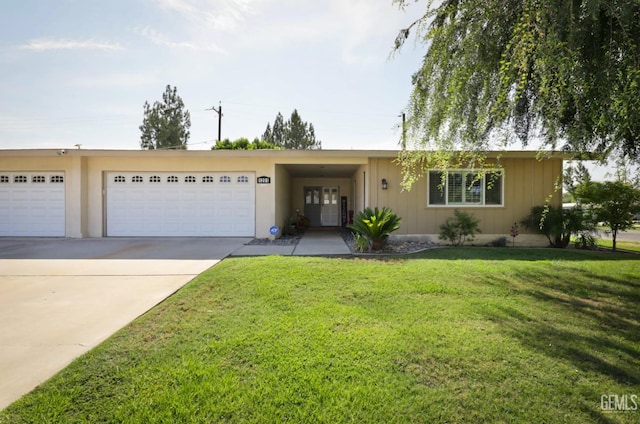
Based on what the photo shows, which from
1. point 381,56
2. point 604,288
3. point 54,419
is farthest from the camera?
point 381,56

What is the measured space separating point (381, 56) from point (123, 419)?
5.82m

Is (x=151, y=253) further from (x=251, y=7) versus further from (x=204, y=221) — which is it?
(x=251, y=7)

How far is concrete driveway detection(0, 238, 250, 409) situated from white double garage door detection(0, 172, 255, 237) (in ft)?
5.27

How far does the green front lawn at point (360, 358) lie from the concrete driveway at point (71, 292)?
0.93ft

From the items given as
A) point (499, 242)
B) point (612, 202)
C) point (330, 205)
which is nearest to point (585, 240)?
point (612, 202)

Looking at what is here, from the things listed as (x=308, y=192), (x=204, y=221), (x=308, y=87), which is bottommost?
(x=204, y=221)

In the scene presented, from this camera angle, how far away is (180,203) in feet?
35.0

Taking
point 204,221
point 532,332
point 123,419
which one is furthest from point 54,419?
point 204,221

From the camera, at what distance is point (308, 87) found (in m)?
9.51

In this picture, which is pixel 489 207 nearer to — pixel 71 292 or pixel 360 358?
pixel 360 358

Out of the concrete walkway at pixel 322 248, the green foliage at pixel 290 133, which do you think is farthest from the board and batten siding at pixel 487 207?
the green foliage at pixel 290 133

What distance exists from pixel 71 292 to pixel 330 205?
42.0 ft

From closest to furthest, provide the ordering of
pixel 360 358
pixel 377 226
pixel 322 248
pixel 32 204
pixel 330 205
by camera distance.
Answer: pixel 360 358 → pixel 377 226 → pixel 322 248 → pixel 32 204 → pixel 330 205

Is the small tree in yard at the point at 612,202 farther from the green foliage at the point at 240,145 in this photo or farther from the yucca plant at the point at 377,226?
the green foliage at the point at 240,145
